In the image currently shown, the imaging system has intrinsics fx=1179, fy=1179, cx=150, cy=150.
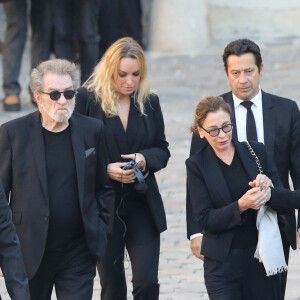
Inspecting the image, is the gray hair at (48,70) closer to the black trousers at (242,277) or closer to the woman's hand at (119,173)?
the woman's hand at (119,173)

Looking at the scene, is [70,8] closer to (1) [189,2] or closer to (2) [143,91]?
(1) [189,2]

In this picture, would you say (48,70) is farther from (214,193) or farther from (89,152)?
(214,193)

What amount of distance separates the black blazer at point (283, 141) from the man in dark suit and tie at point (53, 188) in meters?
0.70


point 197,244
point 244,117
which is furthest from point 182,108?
point 197,244

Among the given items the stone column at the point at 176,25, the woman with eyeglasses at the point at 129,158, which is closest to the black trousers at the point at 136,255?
the woman with eyeglasses at the point at 129,158

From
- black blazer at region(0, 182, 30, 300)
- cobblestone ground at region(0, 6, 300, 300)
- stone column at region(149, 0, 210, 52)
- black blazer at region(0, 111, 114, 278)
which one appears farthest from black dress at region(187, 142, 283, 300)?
stone column at region(149, 0, 210, 52)

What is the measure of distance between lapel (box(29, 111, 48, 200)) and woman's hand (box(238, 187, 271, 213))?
1008mm

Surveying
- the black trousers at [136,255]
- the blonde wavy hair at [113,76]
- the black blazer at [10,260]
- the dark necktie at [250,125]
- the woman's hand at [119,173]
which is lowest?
the black trousers at [136,255]

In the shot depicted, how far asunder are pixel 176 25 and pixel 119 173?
35.8ft

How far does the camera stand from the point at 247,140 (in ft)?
21.5

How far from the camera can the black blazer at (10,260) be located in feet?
17.3

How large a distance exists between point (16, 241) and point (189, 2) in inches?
491

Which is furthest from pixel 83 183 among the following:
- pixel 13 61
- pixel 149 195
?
pixel 13 61

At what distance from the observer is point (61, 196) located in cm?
611
